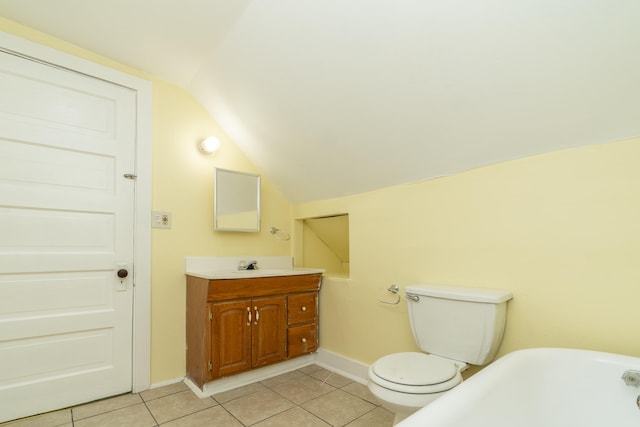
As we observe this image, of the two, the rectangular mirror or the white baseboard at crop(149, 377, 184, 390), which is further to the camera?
the rectangular mirror

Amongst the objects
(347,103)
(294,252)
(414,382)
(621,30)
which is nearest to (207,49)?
(347,103)

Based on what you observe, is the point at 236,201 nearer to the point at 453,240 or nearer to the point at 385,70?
the point at 385,70

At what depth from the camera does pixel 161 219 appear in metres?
2.28

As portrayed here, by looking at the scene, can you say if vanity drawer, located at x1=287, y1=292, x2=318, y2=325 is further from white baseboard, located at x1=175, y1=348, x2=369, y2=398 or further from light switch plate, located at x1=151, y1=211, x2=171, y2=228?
light switch plate, located at x1=151, y1=211, x2=171, y2=228

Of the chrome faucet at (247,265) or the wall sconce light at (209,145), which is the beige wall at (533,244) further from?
the wall sconce light at (209,145)

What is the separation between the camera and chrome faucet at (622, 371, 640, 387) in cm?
106

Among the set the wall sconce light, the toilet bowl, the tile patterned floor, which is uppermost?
the wall sconce light

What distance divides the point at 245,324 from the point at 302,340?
1.68ft

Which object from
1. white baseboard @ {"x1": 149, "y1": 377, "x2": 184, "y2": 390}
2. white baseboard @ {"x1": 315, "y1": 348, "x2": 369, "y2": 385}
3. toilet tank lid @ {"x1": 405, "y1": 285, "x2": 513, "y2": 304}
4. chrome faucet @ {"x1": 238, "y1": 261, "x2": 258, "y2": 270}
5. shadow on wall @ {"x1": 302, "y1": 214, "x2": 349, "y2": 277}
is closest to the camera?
toilet tank lid @ {"x1": 405, "y1": 285, "x2": 513, "y2": 304}

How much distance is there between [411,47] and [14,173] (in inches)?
85.7

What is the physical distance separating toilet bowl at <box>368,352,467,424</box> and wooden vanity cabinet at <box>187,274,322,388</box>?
1.04 metres

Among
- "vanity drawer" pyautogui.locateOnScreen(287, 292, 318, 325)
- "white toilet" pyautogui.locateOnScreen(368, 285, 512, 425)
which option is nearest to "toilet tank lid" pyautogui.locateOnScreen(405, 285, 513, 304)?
"white toilet" pyautogui.locateOnScreen(368, 285, 512, 425)

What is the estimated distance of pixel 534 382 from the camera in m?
1.20

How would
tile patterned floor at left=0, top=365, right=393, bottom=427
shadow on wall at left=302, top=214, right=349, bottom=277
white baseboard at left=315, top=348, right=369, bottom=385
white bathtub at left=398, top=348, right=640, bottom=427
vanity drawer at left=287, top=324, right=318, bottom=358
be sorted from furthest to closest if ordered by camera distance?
shadow on wall at left=302, top=214, right=349, bottom=277 < vanity drawer at left=287, top=324, right=318, bottom=358 < white baseboard at left=315, top=348, right=369, bottom=385 < tile patterned floor at left=0, top=365, right=393, bottom=427 < white bathtub at left=398, top=348, right=640, bottom=427
